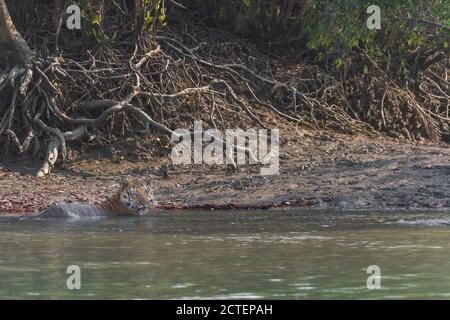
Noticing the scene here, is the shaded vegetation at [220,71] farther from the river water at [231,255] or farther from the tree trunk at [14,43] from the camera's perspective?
the river water at [231,255]

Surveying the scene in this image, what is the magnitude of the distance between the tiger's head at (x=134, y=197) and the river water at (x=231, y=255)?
249mm

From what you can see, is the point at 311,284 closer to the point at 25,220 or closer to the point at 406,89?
the point at 25,220

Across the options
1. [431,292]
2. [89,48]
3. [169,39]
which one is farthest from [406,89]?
[431,292]

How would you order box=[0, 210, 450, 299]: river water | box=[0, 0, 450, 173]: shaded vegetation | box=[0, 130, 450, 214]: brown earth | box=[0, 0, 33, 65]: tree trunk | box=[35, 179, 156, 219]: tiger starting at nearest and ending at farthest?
box=[0, 210, 450, 299]: river water → box=[35, 179, 156, 219]: tiger → box=[0, 130, 450, 214]: brown earth → box=[0, 0, 450, 173]: shaded vegetation → box=[0, 0, 33, 65]: tree trunk

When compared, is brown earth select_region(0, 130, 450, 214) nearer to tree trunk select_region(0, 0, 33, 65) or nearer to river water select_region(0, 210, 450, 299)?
river water select_region(0, 210, 450, 299)

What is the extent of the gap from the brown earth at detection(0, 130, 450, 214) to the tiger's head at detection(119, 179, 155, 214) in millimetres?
1078

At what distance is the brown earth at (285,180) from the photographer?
15.1 m

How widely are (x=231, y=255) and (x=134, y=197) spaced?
13.9 ft

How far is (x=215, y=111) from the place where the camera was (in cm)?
1894

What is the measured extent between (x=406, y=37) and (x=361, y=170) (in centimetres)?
479

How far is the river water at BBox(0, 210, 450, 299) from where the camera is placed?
27.2ft

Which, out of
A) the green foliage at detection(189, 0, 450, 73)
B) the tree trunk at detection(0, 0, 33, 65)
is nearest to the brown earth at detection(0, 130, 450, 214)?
the tree trunk at detection(0, 0, 33, 65)

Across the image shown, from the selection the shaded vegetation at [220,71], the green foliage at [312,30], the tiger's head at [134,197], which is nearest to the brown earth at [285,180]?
the shaded vegetation at [220,71]

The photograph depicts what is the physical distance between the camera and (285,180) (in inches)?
639
